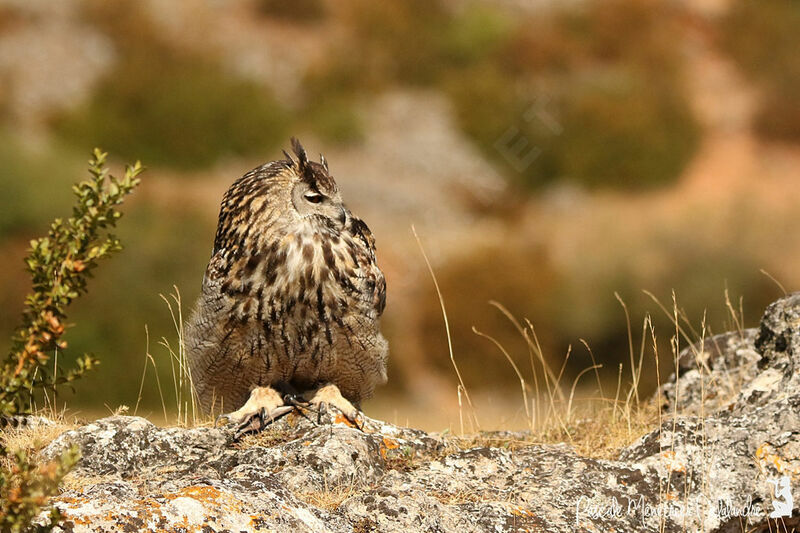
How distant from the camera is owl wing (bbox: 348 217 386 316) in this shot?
550 cm

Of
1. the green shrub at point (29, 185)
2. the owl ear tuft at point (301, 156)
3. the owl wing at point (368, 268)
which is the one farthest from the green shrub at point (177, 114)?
the owl ear tuft at point (301, 156)

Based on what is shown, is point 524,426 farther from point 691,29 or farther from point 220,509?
point 691,29

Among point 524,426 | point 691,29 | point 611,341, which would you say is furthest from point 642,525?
point 691,29

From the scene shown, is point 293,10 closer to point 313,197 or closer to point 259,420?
point 313,197

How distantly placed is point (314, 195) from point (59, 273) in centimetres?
169

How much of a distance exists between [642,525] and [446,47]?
154 feet

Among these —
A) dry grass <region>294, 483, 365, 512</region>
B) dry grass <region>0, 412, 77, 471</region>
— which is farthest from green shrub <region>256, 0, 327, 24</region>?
dry grass <region>294, 483, 365, 512</region>

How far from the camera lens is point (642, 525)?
478 cm

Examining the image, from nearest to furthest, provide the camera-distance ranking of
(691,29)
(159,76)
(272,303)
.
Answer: (272,303) → (159,76) → (691,29)

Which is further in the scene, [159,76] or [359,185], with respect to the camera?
[159,76]

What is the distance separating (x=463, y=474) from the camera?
493 cm

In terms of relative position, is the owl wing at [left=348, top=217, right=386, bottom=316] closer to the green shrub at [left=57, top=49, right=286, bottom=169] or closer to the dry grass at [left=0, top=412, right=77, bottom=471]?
the dry grass at [left=0, top=412, right=77, bottom=471]

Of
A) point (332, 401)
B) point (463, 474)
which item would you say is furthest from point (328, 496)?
point (332, 401)

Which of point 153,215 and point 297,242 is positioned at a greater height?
point 153,215
